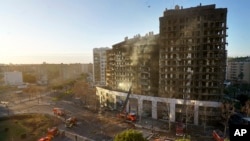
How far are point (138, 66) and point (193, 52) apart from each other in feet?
Answer: 50.7

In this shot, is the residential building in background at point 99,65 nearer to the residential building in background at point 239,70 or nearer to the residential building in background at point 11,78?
the residential building in background at point 11,78

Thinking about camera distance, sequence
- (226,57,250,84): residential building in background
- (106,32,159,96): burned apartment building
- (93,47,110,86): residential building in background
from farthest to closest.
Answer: (226,57,250,84): residential building in background → (93,47,110,86): residential building in background → (106,32,159,96): burned apartment building

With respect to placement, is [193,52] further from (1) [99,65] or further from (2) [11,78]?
(2) [11,78]

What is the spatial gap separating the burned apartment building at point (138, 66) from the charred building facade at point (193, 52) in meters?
3.59

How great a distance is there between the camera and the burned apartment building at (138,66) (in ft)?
166

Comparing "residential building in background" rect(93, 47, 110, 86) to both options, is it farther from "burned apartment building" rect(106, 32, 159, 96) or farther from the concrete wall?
the concrete wall

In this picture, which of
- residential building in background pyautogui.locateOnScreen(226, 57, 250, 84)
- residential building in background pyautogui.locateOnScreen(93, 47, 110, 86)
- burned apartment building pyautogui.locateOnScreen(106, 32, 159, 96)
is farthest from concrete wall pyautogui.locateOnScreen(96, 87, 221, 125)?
residential building in background pyautogui.locateOnScreen(226, 57, 250, 84)

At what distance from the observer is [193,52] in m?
43.0

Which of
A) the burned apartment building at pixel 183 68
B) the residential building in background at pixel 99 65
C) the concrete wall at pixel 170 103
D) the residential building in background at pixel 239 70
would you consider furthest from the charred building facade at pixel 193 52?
the residential building in background at pixel 239 70

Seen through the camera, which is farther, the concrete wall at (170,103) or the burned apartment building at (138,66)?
the burned apartment building at (138,66)

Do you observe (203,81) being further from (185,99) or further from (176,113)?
(176,113)

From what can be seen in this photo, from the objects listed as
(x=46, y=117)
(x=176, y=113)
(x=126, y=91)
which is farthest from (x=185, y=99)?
(x=46, y=117)

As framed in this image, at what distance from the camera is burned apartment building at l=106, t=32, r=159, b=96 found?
50625 mm

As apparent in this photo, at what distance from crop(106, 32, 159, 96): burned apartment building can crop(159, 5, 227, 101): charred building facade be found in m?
3.59
